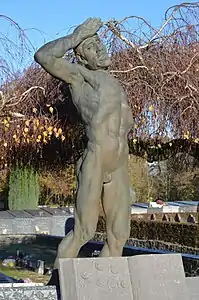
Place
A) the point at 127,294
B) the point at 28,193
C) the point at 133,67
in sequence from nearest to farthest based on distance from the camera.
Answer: the point at 127,294 → the point at 133,67 → the point at 28,193

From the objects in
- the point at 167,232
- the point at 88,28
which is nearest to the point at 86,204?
the point at 88,28

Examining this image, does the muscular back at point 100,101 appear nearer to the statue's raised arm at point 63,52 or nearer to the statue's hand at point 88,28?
the statue's raised arm at point 63,52

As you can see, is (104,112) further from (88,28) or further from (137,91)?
(137,91)

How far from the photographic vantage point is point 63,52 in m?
4.32

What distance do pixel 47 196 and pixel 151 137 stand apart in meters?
15.7

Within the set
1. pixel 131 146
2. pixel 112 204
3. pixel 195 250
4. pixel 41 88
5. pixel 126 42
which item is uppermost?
pixel 126 42

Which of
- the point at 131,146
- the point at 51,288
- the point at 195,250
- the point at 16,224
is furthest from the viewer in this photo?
the point at 16,224

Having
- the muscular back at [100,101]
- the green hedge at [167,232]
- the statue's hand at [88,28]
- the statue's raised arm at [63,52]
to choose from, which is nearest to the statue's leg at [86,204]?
the muscular back at [100,101]

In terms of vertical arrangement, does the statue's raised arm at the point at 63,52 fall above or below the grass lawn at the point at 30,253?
above

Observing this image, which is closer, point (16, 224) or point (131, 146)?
point (131, 146)

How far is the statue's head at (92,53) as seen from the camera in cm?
454

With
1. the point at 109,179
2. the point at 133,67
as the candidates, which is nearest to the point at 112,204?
the point at 109,179

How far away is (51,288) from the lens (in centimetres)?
390

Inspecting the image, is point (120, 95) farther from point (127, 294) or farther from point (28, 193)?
point (28, 193)
